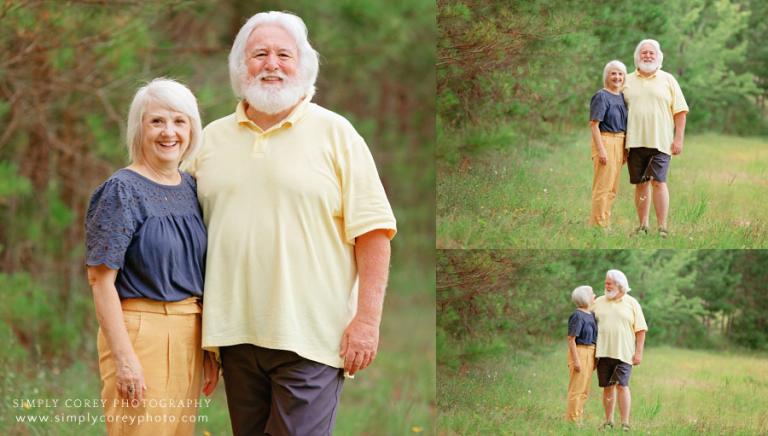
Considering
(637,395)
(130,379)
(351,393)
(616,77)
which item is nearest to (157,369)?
(130,379)

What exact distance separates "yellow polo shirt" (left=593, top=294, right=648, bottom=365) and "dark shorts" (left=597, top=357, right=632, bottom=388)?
0.9 inches

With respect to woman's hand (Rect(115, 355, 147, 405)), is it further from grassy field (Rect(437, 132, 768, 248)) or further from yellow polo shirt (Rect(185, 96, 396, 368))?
grassy field (Rect(437, 132, 768, 248))

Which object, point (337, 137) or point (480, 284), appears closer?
point (337, 137)

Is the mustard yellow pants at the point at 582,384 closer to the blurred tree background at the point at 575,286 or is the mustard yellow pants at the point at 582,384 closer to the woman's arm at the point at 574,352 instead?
the woman's arm at the point at 574,352

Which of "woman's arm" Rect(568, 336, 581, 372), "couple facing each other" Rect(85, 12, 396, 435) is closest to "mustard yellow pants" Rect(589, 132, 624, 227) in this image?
"woman's arm" Rect(568, 336, 581, 372)

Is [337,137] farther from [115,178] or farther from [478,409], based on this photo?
[478,409]

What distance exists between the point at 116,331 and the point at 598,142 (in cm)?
224

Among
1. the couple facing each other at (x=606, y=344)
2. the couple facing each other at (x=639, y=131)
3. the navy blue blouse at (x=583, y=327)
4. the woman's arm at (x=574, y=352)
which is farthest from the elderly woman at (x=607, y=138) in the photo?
the woman's arm at (x=574, y=352)

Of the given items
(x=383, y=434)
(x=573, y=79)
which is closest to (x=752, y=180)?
(x=573, y=79)

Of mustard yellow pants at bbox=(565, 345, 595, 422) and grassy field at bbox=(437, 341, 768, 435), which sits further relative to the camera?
mustard yellow pants at bbox=(565, 345, 595, 422)

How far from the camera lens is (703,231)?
181 inches

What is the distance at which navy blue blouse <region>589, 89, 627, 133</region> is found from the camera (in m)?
4.59

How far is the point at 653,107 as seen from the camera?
4.56 metres

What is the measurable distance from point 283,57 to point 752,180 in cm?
211
